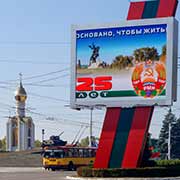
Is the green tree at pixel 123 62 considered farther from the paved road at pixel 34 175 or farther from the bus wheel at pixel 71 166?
the bus wheel at pixel 71 166

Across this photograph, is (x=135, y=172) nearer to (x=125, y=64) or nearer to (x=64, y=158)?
(x=125, y=64)

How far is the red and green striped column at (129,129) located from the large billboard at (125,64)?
637 millimetres

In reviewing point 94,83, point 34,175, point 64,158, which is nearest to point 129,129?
point 94,83

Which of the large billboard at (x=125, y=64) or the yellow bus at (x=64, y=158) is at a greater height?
the large billboard at (x=125, y=64)

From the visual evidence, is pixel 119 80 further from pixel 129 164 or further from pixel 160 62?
pixel 129 164

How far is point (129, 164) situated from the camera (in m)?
36.5

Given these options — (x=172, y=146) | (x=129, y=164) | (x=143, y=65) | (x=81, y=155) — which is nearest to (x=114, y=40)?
(x=143, y=65)

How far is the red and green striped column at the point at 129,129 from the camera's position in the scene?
36.5 m

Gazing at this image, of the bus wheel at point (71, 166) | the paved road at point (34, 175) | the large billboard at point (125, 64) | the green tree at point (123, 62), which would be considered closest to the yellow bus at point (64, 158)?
the bus wheel at point (71, 166)

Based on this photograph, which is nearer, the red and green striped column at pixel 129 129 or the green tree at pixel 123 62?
the red and green striped column at pixel 129 129

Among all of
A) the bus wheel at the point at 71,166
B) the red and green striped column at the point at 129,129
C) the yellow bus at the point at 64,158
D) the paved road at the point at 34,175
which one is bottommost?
the paved road at the point at 34,175

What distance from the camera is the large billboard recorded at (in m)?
36.3

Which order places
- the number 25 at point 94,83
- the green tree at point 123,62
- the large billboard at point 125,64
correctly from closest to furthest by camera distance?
1. the large billboard at point 125,64
2. the green tree at point 123,62
3. the number 25 at point 94,83

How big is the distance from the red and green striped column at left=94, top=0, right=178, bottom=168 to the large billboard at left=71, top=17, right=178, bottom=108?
2.09ft
